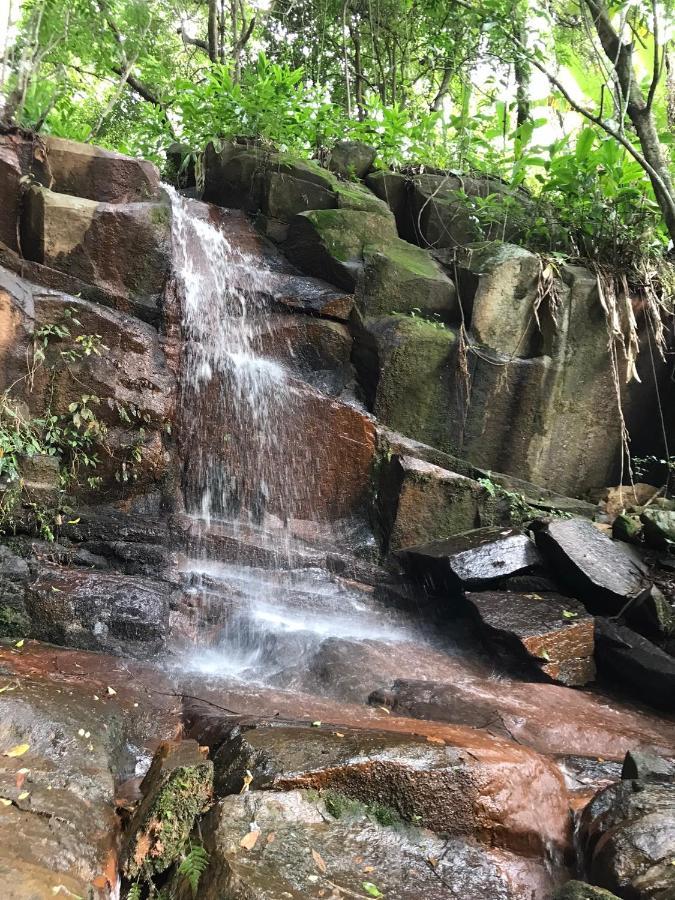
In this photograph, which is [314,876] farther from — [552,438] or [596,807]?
[552,438]

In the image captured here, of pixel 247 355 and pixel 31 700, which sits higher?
pixel 247 355

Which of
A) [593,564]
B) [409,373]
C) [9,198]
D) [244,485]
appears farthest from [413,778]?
[9,198]

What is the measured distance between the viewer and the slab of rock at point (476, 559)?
19.8 feet

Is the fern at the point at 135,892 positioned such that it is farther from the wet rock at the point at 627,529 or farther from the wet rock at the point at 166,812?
the wet rock at the point at 627,529

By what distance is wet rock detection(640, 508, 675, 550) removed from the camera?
6262 millimetres

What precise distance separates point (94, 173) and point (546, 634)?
7.33 m

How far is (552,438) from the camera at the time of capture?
26.2 feet

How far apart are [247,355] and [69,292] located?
2.09 metres

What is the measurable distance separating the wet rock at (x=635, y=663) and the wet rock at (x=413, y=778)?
8.06 ft

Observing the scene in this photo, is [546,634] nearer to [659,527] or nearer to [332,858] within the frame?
[659,527]

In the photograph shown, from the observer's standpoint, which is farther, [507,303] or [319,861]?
[507,303]

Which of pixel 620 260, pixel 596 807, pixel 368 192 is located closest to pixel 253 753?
pixel 596 807

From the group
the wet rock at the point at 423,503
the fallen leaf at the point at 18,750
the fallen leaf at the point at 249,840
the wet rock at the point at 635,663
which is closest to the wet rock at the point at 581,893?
the fallen leaf at the point at 249,840

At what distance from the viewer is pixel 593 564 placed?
596 centimetres
